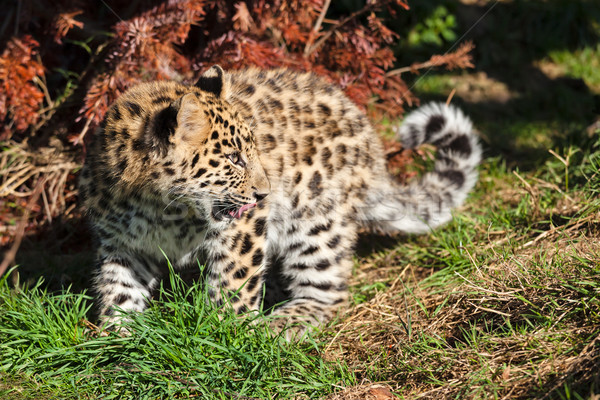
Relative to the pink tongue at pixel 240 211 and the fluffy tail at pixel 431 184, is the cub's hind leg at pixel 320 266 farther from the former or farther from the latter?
the pink tongue at pixel 240 211

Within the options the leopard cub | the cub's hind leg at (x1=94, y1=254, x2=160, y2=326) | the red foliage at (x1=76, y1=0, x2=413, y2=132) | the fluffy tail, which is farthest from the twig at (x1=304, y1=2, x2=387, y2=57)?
the cub's hind leg at (x1=94, y1=254, x2=160, y2=326)

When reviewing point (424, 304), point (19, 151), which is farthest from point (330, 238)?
point (19, 151)

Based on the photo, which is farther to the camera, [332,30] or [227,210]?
[332,30]

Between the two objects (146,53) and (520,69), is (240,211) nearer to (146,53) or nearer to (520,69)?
(146,53)

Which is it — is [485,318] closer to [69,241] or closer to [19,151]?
[69,241]

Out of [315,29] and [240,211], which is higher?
[315,29]

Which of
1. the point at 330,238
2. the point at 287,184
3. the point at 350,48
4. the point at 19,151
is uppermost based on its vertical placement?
the point at 350,48

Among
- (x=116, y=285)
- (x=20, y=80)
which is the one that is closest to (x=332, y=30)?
(x=20, y=80)

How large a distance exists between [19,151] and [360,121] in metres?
3.31

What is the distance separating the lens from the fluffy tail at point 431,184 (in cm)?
508

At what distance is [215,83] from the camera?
4.11 metres

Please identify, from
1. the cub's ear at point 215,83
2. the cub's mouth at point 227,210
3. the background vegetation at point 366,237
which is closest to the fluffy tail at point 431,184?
the background vegetation at point 366,237

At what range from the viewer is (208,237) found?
411 cm

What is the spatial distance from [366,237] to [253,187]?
6.52ft
